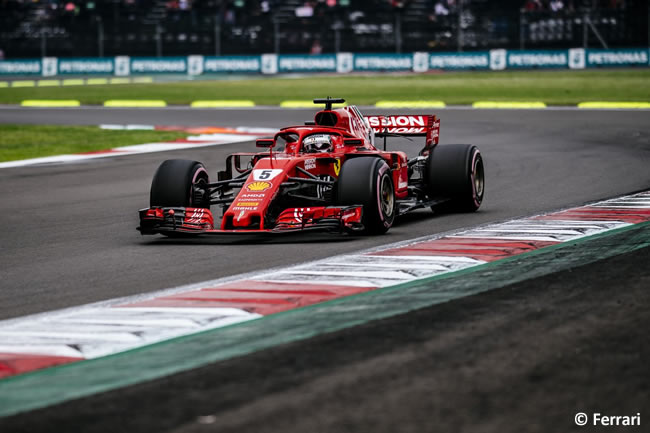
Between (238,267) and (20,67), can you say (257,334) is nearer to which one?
(238,267)

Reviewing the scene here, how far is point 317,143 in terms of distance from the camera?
10.9 metres

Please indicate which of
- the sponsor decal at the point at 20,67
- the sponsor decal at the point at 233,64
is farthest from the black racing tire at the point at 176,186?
the sponsor decal at the point at 20,67

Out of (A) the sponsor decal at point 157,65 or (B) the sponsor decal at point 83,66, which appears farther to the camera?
(B) the sponsor decal at point 83,66

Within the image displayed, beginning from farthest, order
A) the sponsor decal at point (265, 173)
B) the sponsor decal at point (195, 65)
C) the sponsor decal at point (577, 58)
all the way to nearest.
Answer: the sponsor decal at point (195, 65) < the sponsor decal at point (577, 58) < the sponsor decal at point (265, 173)

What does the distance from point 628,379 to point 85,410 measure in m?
2.44

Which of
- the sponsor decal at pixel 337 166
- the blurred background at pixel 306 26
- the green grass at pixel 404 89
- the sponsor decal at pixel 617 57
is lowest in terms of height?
the sponsor decal at pixel 337 166

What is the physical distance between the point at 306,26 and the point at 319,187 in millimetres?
40218

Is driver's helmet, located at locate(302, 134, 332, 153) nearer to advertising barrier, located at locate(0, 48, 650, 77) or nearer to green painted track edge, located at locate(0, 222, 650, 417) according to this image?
green painted track edge, located at locate(0, 222, 650, 417)

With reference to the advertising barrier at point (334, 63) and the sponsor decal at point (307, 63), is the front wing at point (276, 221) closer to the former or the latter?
the advertising barrier at point (334, 63)

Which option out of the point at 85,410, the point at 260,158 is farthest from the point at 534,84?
the point at 85,410

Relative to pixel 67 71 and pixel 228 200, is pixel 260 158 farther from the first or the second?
pixel 67 71

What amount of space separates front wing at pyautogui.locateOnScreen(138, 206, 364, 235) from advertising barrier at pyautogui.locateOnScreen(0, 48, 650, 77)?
3510cm

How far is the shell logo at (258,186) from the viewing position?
9.98 metres

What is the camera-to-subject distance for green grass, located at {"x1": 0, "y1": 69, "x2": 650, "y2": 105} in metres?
35.4
